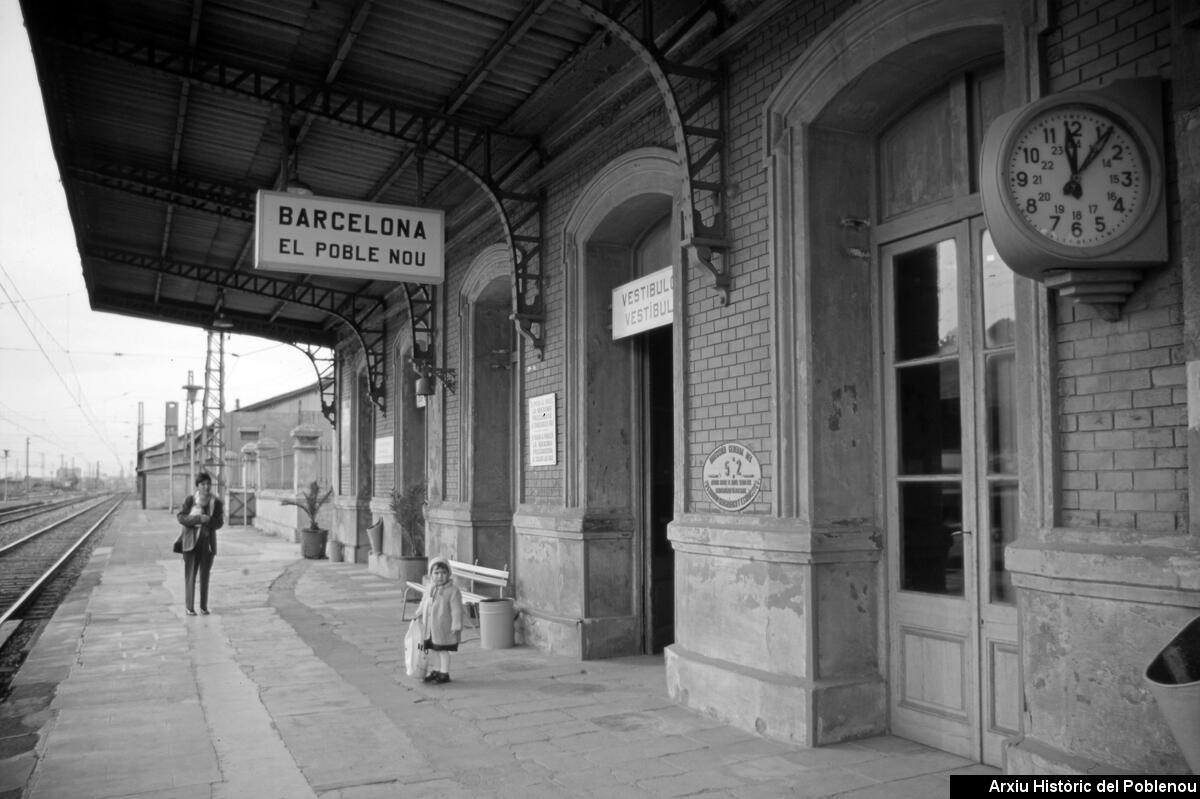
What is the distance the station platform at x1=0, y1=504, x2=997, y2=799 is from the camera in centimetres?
496

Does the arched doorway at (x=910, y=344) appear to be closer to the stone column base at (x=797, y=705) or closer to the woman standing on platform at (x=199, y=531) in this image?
the stone column base at (x=797, y=705)

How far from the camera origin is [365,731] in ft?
19.9

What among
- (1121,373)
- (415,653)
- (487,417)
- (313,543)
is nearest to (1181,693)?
(1121,373)

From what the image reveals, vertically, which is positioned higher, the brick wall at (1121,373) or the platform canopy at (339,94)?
the platform canopy at (339,94)

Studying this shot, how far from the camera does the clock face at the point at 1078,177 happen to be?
377 cm

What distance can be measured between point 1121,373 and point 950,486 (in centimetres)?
164

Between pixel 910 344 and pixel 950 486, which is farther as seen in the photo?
pixel 910 344

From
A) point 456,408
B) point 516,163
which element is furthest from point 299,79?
point 456,408

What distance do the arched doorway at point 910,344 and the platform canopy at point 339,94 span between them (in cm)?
104

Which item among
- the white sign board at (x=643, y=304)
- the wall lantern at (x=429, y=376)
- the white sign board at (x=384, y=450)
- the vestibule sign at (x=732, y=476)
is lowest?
the vestibule sign at (x=732, y=476)

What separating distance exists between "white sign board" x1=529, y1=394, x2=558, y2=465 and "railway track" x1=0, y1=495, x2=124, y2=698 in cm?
480

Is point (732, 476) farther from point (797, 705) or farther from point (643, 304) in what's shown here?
point (643, 304)

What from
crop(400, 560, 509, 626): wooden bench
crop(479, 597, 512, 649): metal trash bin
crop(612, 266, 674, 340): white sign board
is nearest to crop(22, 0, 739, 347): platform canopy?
crop(612, 266, 674, 340): white sign board

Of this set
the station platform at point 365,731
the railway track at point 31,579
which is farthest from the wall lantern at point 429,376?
Result: the railway track at point 31,579
